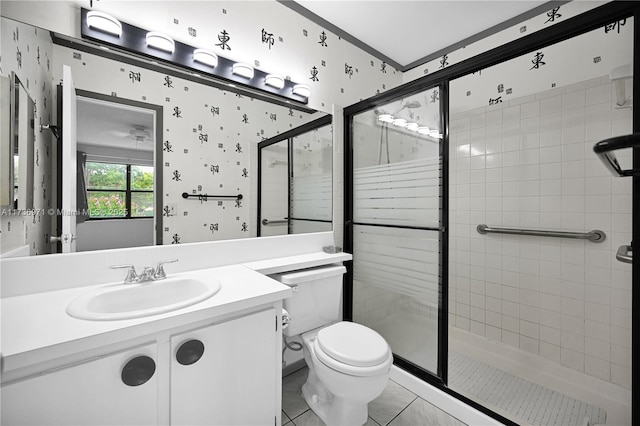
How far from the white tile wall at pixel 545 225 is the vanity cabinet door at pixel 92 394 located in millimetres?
2397

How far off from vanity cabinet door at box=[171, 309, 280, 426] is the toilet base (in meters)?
0.41

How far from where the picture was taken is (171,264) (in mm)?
1396

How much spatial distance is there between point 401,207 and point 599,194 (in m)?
1.26

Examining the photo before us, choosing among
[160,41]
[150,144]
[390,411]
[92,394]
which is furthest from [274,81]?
[390,411]

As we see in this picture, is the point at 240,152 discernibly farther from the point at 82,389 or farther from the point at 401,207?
the point at 82,389

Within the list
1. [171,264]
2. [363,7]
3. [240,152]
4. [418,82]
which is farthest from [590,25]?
[171,264]

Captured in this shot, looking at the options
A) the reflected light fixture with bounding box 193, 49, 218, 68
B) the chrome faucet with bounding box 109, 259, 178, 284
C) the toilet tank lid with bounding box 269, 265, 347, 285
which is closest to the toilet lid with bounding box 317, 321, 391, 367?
the toilet tank lid with bounding box 269, 265, 347, 285

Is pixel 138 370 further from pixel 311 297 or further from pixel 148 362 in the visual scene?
pixel 311 297

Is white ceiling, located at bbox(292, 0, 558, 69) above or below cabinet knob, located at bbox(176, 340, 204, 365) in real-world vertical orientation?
above

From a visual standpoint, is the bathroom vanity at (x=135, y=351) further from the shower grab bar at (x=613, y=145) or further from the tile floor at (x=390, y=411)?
the shower grab bar at (x=613, y=145)

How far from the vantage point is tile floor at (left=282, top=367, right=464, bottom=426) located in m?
1.50

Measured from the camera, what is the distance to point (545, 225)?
201 centimetres

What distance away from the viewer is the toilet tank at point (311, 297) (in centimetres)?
155

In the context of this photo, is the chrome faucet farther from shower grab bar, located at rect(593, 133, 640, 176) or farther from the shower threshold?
shower grab bar, located at rect(593, 133, 640, 176)
